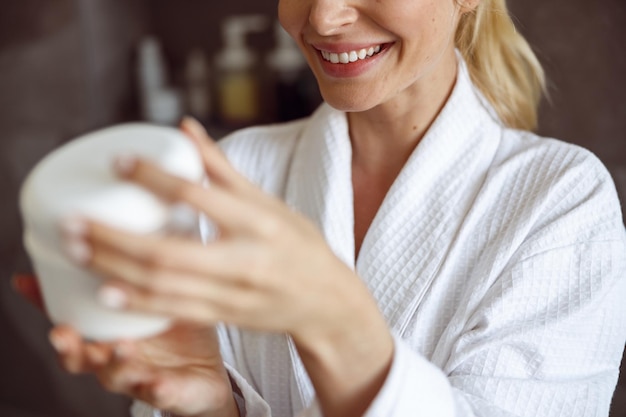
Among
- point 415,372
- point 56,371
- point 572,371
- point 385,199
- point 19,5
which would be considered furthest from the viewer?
point 56,371

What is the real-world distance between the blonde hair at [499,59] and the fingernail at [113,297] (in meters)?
0.68

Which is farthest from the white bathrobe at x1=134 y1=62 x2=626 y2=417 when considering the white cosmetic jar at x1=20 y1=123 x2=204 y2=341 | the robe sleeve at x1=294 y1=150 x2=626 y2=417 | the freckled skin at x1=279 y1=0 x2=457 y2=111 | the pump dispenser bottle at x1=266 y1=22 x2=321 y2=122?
the pump dispenser bottle at x1=266 y1=22 x2=321 y2=122

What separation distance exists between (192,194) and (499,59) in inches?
27.9

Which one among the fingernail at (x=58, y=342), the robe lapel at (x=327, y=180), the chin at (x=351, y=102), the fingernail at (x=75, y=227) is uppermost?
the fingernail at (x=75, y=227)

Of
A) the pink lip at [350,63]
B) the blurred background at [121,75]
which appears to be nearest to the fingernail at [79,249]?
the pink lip at [350,63]

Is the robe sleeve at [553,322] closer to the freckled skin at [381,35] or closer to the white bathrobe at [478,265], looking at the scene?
the white bathrobe at [478,265]

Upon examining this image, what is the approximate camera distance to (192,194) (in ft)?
1.42

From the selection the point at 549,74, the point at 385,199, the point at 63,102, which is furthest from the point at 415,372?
the point at 63,102

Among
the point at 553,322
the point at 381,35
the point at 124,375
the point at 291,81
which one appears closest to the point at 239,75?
the point at 291,81

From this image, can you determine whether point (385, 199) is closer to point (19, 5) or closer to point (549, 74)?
point (549, 74)

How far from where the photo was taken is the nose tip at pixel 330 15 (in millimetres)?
811

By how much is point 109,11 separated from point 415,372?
1.39 meters

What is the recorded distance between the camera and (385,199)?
0.93 meters

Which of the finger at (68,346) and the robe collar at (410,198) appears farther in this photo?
the robe collar at (410,198)
